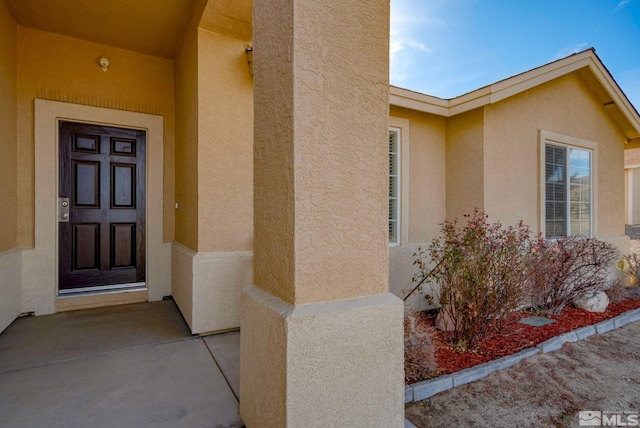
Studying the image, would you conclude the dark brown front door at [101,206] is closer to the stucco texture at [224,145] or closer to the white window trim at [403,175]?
the stucco texture at [224,145]

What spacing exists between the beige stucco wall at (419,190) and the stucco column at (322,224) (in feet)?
11.8

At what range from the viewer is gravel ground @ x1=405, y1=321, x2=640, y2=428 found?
8.07 feet

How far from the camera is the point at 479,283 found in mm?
3629

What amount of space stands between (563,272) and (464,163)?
2.32m

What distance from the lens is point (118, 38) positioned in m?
4.39

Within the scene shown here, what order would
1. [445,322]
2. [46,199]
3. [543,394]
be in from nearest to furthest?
[543,394], [445,322], [46,199]

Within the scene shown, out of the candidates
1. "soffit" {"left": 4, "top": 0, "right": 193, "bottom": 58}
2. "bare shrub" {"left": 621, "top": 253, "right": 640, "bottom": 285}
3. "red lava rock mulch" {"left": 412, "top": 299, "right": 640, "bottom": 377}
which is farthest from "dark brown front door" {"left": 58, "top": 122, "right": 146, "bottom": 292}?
"bare shrub" {"left": 621, "top": 253, "right": 640, "bottom": 285}

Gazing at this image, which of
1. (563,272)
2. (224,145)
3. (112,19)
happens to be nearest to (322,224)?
(224,145)

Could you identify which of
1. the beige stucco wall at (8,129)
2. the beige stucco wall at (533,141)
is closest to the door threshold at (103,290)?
the beige stucco wall at (8,129)

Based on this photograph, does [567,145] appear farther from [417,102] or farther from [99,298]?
[99,298]

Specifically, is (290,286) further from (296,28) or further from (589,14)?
(589,14)

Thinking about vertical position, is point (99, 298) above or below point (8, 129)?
below

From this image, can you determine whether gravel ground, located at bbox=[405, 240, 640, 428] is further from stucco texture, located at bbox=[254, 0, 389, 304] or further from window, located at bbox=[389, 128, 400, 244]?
window, located at bbox=[389, 128, 400, 244]

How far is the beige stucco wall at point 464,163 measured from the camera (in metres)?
5.23
